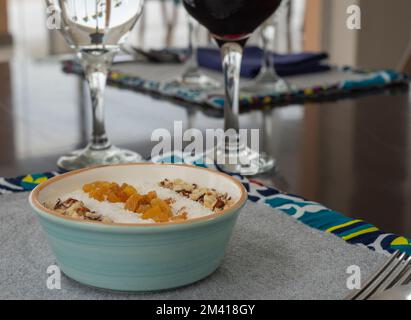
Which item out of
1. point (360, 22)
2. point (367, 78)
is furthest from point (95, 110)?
point (360, 22)

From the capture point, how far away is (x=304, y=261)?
1.77 ft

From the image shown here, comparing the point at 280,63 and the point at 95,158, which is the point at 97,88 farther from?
the point at 280,63

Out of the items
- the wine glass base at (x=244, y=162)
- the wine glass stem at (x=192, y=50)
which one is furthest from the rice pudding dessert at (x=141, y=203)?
the wine glass stem at (x=192, y=50)

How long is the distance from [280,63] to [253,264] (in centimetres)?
93

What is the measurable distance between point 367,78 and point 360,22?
2199 millimetres

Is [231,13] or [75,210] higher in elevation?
[231,13]

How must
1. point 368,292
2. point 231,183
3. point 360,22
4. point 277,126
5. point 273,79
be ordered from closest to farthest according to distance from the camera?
point 368,292 → point 231,183 → point 277,126 → point 273,79 → point 360,22

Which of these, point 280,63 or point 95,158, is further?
point 280,63

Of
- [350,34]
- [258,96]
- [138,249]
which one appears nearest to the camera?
[138,249]

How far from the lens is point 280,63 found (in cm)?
142

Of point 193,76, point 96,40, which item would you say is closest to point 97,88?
point 96,40

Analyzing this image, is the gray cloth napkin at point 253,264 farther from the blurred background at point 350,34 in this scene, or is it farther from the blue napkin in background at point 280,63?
the blurred background at point 350,34

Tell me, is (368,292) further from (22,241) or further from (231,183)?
(22,241)

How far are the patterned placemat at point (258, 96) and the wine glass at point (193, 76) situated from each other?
3 centimetres
